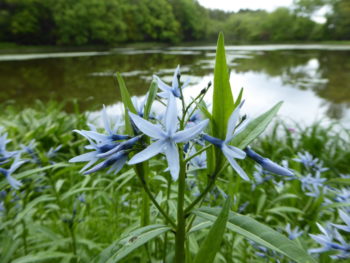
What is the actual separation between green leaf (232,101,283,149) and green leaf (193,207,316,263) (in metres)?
0.16

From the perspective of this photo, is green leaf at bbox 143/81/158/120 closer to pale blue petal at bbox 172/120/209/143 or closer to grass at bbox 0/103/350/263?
pale blue petal at bbox 172/120/209/143

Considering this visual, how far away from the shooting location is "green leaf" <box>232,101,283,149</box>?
0.58 metres

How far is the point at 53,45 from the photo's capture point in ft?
103

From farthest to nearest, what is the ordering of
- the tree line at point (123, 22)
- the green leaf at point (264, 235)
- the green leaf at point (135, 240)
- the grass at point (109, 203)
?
1. the tree line at point (123, 22)
2. the grass at point (109, 203)
3. the green leaf at point (135, 240)
4. the green leaf at point (264, 235)

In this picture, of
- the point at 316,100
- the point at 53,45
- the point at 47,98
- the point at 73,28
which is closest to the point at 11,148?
the point at 47,98

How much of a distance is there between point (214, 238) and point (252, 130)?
249mm

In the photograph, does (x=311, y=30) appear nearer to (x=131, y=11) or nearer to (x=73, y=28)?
(x=131, y=11)

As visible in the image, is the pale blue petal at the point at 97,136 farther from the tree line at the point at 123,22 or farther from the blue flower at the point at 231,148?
the tree line at the point at 123,22

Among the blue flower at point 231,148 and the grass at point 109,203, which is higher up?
the blue flower at point 231,148

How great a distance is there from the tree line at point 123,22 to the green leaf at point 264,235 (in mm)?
29006

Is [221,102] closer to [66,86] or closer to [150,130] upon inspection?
[150,130]

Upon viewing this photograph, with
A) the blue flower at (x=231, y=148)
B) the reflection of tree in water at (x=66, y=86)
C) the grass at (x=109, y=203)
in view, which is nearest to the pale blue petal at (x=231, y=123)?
the blue flower at (x=231, y=148)

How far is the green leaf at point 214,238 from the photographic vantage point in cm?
52

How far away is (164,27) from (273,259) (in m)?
32.8
